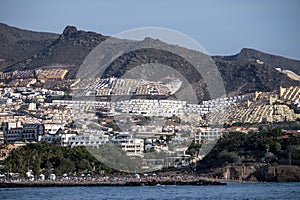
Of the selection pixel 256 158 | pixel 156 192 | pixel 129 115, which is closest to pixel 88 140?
pixel 256 158

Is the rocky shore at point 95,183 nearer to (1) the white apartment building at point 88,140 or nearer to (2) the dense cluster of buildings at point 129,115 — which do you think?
(2) the dense cluster of buildings at point 129,115

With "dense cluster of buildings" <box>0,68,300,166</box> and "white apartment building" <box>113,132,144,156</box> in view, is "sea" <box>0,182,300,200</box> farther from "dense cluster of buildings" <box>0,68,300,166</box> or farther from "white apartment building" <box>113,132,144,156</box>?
"dense cluster of buildings" <box>0,68,300,166</box>

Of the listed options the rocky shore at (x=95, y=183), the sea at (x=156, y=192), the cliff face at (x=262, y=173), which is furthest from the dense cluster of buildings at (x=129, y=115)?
the sea at (x=156, y=192)

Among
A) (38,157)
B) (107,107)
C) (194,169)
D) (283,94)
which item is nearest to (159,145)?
(194,169)

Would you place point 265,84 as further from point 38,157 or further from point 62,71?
point 38,157

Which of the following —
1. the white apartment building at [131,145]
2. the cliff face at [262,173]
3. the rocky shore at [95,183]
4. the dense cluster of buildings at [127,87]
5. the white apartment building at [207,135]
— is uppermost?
the dense cluster of buildings at [127,87]

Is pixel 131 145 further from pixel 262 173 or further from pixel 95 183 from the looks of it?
pixel 95 183
